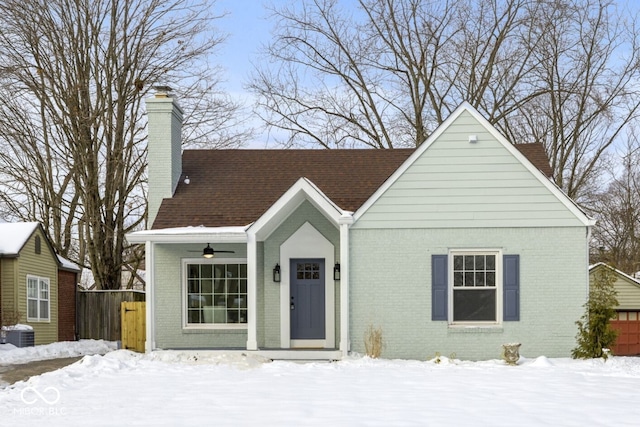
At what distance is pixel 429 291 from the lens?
16734 millimetres

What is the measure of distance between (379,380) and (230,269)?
246 inches

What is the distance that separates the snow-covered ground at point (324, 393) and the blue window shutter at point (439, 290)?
1.00 metres

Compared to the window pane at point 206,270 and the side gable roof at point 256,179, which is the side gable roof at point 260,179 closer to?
the side gable roof at point 256,179

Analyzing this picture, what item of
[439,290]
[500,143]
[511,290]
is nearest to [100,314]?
[439,290]

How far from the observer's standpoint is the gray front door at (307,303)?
1809 cm

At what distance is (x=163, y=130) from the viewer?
66.3 feet

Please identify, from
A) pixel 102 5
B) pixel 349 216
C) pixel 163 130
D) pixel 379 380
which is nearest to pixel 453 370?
pixel 379 380

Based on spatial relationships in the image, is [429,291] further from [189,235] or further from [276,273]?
[189,235]

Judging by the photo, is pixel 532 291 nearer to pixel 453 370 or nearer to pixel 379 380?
pixel 453 370

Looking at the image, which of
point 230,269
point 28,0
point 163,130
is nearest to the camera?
point 230,269

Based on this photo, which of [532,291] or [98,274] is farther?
[98,274]

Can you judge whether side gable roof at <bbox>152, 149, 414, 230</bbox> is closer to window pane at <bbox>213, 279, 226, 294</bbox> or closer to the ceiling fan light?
the ceiling fan light

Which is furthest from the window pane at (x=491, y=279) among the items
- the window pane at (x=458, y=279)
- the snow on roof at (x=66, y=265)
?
the snow on roof at (x=66, y=265)

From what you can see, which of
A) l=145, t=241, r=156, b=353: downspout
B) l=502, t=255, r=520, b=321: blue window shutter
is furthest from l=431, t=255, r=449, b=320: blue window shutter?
l=145, t=241, r=156, b=353: downspout
